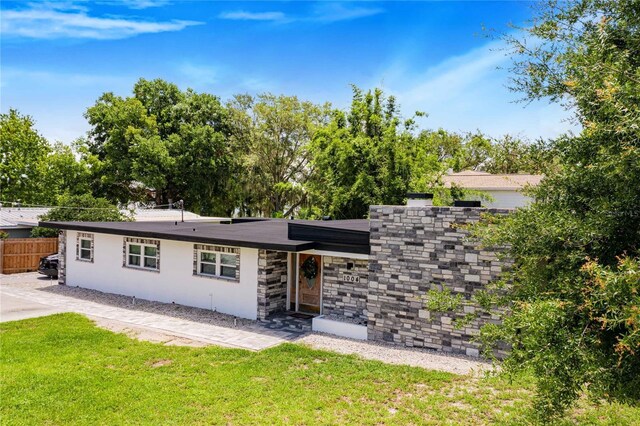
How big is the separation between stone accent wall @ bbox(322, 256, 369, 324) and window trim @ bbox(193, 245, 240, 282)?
2644 millimetres

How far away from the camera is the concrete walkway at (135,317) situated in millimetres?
10578

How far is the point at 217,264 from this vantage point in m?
13.3

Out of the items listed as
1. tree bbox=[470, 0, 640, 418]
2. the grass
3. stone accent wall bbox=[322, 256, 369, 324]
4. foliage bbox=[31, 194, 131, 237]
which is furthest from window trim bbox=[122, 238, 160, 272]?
tree bbox=[470, 0, 640, 418]

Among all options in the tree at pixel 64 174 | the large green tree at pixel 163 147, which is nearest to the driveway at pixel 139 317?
the tree at pixel 64 174

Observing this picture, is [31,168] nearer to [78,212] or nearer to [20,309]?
[78,212]

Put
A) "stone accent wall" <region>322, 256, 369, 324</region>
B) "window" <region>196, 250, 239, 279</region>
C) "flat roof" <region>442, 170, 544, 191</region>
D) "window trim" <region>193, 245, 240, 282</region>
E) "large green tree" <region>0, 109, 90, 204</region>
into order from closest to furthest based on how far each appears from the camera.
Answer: "stone accent wall" <region>322, 256, 369, 324</region> < "window trim" <region>193, 245, 240, 282</region> < "window" <region>196, 250, 239, 279</region> < "flat roof" <region>442, 170, 544, 191</region> < "large green tree" <region>0, 109, 90, 204</region>

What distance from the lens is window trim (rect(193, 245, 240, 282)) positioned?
12922mm

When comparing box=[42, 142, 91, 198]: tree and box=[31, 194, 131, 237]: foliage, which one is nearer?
box=[31, 194, 131, 237]: foliage

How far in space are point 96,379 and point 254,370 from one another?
285cm

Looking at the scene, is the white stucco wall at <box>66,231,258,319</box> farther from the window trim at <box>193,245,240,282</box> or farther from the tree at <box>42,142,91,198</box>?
the tree at <box>42,142,91,198</box>

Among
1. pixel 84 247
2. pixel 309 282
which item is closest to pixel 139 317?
pixel 309 282

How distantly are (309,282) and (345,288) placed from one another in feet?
4.73

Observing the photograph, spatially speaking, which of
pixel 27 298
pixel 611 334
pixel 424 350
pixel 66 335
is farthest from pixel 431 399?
pixel 27 298

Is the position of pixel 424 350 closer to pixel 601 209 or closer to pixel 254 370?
pixel 254 370
